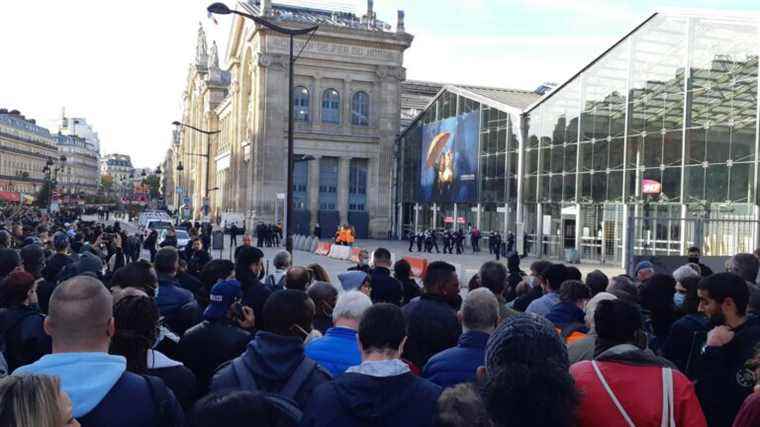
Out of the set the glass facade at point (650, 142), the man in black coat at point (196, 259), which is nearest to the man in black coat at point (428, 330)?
the man in black coat at point (196, 259)

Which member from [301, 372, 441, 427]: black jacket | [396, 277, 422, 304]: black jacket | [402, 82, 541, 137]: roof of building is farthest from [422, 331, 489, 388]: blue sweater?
[402, 82, 541, 137]: roof of building

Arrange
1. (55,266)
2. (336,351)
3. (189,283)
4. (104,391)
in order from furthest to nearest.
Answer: (55,266) → (189,283) → (336,351) → (104,391)

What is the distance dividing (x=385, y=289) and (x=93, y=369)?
5.66 meters

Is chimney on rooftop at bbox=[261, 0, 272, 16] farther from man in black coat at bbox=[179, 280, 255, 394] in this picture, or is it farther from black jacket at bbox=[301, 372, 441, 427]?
black jacket at bbox=[301, 372, 441, 427]

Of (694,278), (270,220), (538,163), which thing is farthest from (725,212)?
(270,220)

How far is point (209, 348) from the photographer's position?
541 cm

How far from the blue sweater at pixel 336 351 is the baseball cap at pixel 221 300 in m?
1.12

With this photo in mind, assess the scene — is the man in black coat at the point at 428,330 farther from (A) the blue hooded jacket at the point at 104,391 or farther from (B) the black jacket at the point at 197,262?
(B) the black jacket at the point at 197,262

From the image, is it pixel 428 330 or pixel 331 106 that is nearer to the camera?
pixel 428 330

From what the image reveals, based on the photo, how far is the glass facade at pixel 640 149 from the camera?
27.7 metres

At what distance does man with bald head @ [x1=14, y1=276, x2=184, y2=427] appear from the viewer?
3.40 meters

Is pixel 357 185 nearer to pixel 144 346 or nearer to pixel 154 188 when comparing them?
pixel 144 346

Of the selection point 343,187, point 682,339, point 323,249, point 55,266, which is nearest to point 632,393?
point 682,339

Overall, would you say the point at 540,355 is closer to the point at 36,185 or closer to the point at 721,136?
the point at 721,136
